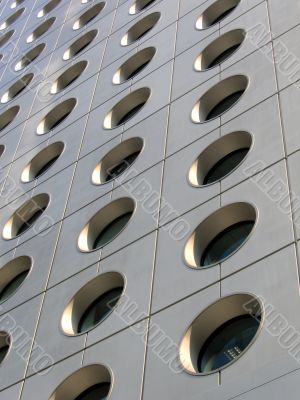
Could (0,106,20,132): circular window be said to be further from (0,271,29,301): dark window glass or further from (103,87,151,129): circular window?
(0,271,29,301): dark window glass

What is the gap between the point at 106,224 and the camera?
50.4 feet

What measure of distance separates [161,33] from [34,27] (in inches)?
444

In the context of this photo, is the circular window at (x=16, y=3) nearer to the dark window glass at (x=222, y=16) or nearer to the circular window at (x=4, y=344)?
the dark window glass at (x=222, y=16)

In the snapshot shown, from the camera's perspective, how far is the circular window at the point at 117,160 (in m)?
16.5

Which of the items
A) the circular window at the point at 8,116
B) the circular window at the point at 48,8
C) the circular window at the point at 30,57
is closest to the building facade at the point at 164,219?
the circular window at the point at 8,116

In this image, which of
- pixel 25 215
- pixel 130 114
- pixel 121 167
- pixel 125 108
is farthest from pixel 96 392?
pixel 125 108

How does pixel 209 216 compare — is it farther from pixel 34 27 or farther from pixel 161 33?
pixel 34 27

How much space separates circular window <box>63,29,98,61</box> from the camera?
24.1 m

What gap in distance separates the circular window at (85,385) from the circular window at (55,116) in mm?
10117

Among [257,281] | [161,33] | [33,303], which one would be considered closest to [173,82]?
[161,33]

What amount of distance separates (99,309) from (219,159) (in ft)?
12.0

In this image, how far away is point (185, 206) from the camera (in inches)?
524

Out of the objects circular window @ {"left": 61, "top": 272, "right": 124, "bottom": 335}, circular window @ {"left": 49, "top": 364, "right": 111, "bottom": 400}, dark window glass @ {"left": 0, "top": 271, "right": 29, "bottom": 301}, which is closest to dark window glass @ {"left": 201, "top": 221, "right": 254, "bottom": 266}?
circular window @ {"left": 61, "top": 272, "right": 124, "bottom": 335}

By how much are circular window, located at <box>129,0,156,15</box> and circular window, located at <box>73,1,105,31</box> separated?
2.67 metres
